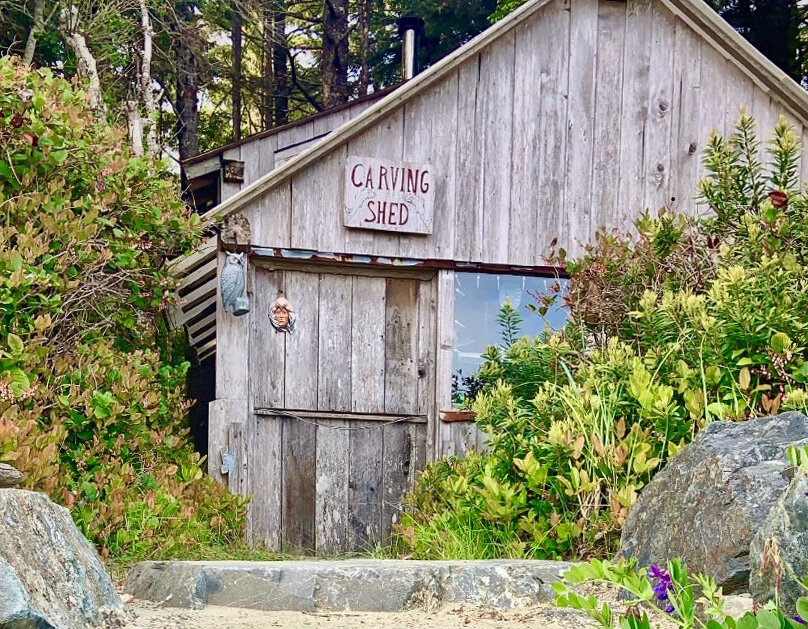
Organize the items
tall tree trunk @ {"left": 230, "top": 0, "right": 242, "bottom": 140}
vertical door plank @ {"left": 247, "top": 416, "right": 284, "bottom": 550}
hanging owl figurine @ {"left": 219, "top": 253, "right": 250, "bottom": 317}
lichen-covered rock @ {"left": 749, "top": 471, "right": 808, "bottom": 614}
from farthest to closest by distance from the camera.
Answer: tall tree trunk @ {"left": 230, "top": 0, "right": 242, "bottom": 140}, vertical door plank @ {"left": 247, "top": 416, "right": 284, "bottom": 550}, hanging owl figurine @ {"left": 219, "top": 253, "right": 250, "bottom": 317}, lichen-covered rock @ {"left": 749, "top": 471, "right": 808, "bottom": 614}

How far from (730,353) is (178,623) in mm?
2977

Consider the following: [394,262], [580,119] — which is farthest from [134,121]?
[580,119]

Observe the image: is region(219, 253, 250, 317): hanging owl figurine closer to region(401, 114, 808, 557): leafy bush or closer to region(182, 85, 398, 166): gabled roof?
region(401, 114, 808, 557): leafy bush

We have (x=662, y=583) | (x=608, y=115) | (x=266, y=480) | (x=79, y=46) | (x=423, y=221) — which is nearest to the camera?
(x=662, y=583)

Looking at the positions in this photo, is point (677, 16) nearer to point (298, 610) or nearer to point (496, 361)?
point (496, 361)

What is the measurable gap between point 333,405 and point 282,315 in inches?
32.5

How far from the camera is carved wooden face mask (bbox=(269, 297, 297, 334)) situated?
8109 millimetres

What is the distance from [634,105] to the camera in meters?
8.79

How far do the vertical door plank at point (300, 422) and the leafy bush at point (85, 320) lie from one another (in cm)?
131

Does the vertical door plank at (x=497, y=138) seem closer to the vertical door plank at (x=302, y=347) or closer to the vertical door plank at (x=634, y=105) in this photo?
the vertical door plank at (x=634, y=105)

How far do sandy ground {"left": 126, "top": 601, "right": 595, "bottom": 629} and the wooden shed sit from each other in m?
3.48

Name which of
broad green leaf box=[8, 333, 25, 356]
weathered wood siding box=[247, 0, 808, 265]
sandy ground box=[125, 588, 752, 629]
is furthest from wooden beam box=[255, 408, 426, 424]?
sandy ground box=[125, 588, 752, 629]

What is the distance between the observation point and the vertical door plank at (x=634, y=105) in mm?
8766

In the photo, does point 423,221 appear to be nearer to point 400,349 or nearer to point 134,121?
point 400,349
